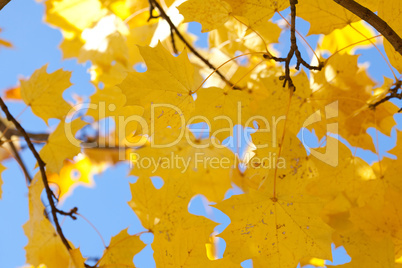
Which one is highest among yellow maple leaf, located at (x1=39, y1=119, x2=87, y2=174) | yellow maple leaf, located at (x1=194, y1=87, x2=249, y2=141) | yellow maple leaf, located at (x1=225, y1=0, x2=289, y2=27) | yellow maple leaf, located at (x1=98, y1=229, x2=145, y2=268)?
yellow maple leaf, located at (x1=225, y1=0, x2=289, y2=27)

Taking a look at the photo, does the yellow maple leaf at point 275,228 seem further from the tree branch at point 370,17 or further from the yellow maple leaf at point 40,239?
the yellow maple leaf at point 40,239

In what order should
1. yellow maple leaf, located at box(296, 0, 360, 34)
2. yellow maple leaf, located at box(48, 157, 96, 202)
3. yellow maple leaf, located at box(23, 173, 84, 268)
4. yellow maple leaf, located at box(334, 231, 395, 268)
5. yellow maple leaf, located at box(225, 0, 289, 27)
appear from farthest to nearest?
yellow maple leaf, located at box(48, 157, 96, 202)
yellow maple leaf, located at box(23, 173, 84, 268)
yellow maple leaf, located at box(334, 231, 395, 268)
yellow maple leaf, located at box(296, 0, 360, 34)
yellow maple leaf, located at box(225, 0, 289, 27)

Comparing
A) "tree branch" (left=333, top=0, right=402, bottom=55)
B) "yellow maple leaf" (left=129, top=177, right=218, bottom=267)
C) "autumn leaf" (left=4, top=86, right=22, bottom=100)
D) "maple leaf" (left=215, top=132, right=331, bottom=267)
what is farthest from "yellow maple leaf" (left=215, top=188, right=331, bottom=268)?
"autumn leaf" (left=4, top=86, right=22, bottom=100)

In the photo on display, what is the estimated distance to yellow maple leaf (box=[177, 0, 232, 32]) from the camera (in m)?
1.47

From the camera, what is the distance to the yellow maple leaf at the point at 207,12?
Result: 4.84ft

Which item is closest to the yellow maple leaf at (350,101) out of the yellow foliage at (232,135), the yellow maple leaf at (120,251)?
→ the yellow foliage at (232,135)

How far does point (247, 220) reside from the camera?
1.49 metres

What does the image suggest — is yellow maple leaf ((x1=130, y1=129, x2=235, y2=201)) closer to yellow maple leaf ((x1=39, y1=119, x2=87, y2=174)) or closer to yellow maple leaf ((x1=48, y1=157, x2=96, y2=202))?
yellow maple leaf ((x1=39, y1=119, x2=87, y2=174))

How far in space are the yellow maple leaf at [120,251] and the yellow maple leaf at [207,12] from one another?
0.93 m

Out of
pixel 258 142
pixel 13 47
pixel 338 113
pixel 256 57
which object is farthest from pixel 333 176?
pixel 13 47

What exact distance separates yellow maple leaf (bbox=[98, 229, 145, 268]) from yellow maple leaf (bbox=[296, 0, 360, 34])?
3.70ft

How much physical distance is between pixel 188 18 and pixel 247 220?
29.5 inches

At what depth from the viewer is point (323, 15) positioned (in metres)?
1.59

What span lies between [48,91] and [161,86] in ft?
2.44
